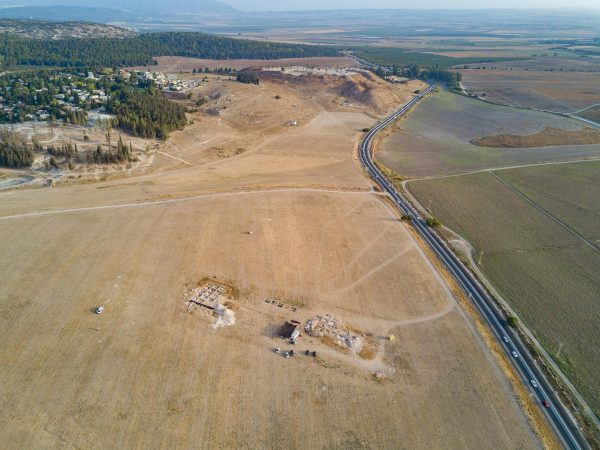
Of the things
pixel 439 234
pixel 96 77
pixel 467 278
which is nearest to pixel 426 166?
pixel 439 234

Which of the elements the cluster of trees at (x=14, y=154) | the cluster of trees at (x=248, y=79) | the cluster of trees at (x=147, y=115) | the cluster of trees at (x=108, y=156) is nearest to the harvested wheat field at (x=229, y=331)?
the cluster of trees at (x=14, y=154)

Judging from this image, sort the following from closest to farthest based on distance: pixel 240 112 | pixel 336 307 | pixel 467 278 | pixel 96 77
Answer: pixel 336 307 < pixel 467 278 < pixel 240 112 < pixel 96 77

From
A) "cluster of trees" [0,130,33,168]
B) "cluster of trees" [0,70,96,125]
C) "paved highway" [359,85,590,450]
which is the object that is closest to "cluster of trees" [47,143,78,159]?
"cluster of trees" [0,130,33,168]

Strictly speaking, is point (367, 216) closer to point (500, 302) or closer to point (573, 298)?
point (500, 302)

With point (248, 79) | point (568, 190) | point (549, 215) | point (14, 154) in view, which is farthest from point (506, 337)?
point (248, 79)

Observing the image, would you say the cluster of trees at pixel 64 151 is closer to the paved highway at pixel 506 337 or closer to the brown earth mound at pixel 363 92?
the paved highway at pixel 506 337

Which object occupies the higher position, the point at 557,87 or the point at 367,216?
the point at 557,87
